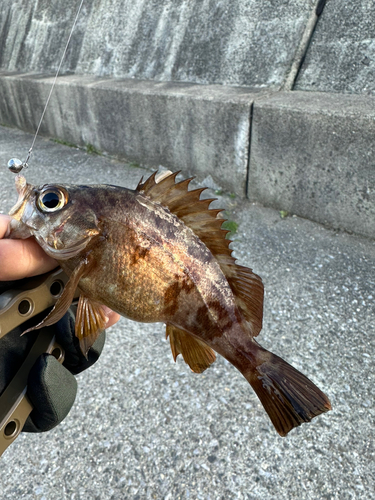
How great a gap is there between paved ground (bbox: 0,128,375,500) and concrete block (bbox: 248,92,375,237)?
54cm

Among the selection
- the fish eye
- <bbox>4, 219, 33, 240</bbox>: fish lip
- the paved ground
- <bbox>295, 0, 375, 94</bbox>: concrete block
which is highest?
<bbox>295, 0, 375, 94</bbox>: concrete block

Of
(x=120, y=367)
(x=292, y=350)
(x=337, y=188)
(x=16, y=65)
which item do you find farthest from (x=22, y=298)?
(x=16, y=65)

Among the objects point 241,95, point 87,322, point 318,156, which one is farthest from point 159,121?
point 87,322

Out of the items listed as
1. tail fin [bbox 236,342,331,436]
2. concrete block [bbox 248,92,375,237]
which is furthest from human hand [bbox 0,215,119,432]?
concrete block [bbox 248,92,375,237]

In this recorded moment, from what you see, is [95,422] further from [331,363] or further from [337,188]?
[337,188]

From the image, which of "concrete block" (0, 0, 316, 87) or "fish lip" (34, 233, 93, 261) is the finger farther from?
"concrete block" (0, 0, 316, 87)

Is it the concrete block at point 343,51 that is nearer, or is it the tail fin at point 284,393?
the tail fin at point 284,393

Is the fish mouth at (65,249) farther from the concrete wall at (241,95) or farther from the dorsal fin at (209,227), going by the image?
the concrete wall at (241,95)

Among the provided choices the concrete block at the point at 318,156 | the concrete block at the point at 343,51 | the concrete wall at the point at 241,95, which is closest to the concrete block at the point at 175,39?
the concrete wall at the point at 241,95

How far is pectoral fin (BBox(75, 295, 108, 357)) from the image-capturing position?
1231mm

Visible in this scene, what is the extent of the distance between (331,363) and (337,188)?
1.56 meters

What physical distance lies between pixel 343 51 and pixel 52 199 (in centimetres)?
338

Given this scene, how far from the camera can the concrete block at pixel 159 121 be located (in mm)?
3943

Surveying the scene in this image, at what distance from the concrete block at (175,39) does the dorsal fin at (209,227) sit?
322 centimetres
